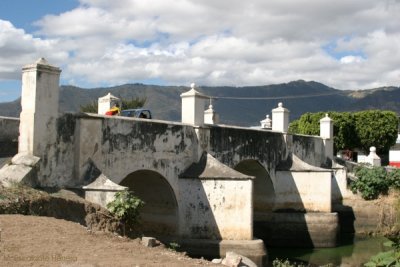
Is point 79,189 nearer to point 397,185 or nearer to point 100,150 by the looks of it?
point 100,150

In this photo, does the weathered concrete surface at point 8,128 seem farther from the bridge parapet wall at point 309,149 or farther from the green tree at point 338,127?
the green tree at point 338,127

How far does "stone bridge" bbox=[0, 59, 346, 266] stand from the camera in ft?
41.9

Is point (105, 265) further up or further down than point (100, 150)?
further down

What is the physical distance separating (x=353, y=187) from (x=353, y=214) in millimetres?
1683

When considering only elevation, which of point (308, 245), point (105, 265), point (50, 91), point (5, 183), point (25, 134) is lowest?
point (308, 245)

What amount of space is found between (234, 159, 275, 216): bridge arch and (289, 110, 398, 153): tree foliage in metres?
18.3

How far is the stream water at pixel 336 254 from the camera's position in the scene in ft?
71.6

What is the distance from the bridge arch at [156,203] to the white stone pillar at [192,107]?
2.18m

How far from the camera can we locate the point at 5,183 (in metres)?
11.5

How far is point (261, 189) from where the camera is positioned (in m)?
25.1

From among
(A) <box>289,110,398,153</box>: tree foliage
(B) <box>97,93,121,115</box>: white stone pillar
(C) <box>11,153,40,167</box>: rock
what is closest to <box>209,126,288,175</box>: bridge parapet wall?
(B) <box>97,93,121,115</box>: white stone pillar

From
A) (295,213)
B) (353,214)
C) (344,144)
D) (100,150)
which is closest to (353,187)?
(353,214)

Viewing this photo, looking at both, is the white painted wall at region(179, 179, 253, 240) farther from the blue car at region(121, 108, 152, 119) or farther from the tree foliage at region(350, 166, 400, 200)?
the tree foliage at region(350, 166, 400, 200)

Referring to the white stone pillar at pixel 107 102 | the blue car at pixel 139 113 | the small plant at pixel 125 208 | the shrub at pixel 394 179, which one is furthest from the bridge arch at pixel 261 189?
the small plant at pixel 125 208
